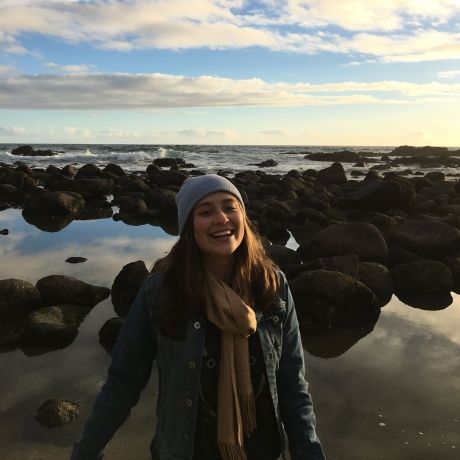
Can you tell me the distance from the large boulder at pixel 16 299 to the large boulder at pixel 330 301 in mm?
3505

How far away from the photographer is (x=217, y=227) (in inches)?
88.3

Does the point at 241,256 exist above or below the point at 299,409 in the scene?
above

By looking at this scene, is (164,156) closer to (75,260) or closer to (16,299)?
(75,260)

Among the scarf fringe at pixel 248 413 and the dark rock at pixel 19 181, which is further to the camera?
the dark rock at pixel 19 181

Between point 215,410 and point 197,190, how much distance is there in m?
0.99

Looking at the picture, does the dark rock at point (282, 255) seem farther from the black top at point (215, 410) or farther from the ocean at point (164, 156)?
the ocean at point (164, 156)

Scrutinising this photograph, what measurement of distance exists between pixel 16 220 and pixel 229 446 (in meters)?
13.8

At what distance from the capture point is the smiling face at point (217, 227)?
224cm

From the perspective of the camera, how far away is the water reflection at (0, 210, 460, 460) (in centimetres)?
384

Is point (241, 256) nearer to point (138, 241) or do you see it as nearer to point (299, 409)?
point (299, 409)

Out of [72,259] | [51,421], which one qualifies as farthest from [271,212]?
[51,421]

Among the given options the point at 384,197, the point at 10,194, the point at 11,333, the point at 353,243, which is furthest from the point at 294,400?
the point at 10,194

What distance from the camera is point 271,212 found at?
49.8ft

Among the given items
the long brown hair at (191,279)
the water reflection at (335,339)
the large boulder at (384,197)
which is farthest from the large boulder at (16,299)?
the large boulder at (384,197)
